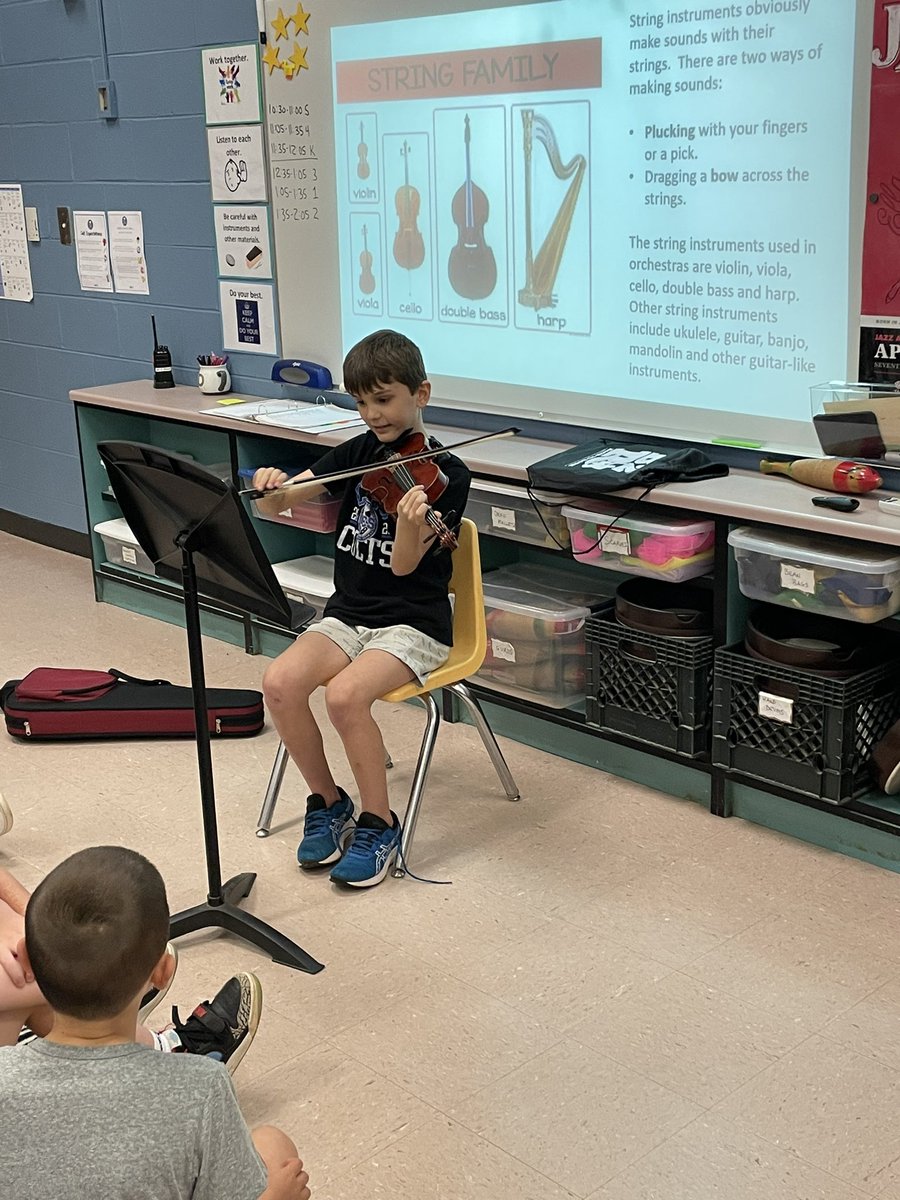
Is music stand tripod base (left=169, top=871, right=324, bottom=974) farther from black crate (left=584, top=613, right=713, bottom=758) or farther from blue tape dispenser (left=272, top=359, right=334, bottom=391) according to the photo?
blue tape dispenser (left=272, top=359, right=334, bottom=391)

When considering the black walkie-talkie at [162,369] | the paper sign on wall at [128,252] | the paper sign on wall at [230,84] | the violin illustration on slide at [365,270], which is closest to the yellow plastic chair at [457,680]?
the violin illustration on slide at [365,270]

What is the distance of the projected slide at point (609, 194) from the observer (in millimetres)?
2848

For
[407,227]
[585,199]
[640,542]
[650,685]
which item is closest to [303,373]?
[407,227]

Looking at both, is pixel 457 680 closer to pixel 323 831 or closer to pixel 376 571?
pixel 376 571

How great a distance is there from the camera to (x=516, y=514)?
10.8 ft

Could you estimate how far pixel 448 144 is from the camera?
3561 millimetres

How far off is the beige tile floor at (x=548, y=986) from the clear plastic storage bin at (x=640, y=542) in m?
0.53

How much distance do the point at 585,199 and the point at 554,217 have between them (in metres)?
0.11

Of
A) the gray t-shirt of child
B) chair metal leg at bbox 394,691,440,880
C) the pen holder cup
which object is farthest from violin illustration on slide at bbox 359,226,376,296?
the gray t-shirt of child

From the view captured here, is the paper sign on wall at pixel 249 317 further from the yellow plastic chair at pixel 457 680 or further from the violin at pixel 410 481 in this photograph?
the yellow plastic chair at pixel 457 680

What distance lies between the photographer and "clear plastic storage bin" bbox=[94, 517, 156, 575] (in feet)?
15.0

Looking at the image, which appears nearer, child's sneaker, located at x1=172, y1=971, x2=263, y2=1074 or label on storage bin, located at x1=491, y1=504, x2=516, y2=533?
child's sneaker, located at x1=172, y1=971, x2=263, y2=1074

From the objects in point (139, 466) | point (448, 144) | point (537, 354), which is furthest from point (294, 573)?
point (139, 466)


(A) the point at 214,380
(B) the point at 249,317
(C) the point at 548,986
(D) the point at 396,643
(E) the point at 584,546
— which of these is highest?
(B) the point at 249,317
